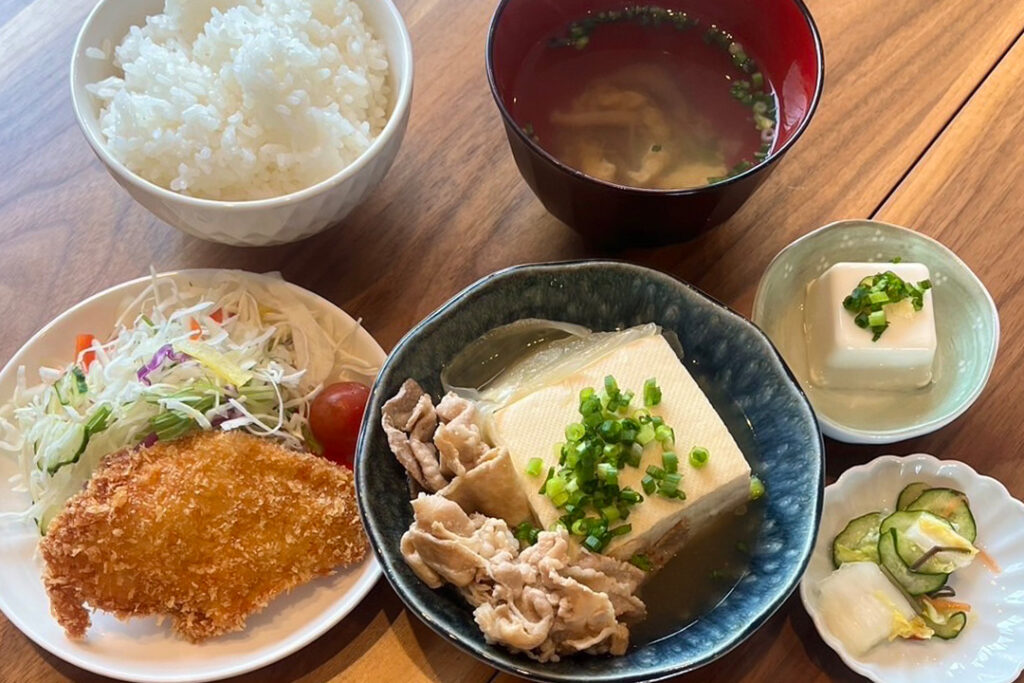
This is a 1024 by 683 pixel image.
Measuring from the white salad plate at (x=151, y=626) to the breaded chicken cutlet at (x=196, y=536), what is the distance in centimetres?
3

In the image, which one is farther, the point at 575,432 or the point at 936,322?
the point at 936,322

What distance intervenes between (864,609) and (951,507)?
0.26m

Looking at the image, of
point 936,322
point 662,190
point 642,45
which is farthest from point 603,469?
point 642,45

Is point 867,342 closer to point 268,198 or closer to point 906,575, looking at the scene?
point 906,575

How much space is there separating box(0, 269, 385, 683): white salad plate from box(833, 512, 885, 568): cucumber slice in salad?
31.3 inches

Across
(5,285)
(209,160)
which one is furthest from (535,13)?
(5,285)

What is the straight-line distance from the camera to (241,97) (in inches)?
65.4

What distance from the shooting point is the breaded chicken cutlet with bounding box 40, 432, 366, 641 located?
4.82ft

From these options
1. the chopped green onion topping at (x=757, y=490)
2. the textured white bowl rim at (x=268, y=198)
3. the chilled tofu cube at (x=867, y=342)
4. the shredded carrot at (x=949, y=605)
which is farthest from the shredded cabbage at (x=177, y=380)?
the shredded carrot at (x=949, y=605)

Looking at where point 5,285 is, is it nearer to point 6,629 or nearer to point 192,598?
point 6,629

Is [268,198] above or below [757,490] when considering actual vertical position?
above

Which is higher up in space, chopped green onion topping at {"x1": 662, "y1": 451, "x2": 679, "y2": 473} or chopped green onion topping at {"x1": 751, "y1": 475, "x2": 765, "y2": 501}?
chopped green onion topping at {"x1": 662, "y1": 451, "x2": 679, "y2": 473}

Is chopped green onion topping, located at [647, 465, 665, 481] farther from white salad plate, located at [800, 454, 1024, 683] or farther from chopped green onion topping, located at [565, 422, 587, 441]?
white salad plate, located at [800, 454, 1024, 683]

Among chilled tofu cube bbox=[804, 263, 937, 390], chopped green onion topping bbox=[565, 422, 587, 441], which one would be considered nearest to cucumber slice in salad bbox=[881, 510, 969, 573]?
chilled tofu cube bbox=[804, 263, 937, 390]
